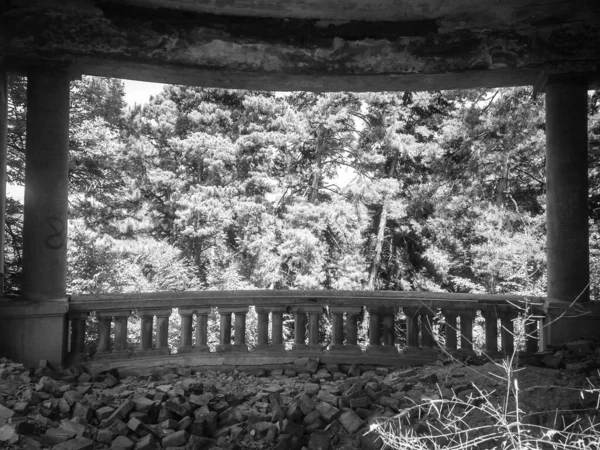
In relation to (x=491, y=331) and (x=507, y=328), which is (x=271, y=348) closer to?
(x=491, y=331)

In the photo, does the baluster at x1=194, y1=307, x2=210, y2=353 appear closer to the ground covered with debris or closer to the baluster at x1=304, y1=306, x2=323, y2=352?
the ground covered with debris

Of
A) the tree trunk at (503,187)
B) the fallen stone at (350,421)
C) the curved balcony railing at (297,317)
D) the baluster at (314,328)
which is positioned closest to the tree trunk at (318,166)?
the tree trunk at (503,187)

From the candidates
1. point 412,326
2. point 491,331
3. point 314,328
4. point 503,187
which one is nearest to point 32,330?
point 314,328

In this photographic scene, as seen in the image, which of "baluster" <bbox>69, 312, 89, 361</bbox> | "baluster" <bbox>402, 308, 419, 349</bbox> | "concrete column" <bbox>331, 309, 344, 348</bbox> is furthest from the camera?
"concrete column" <bbox>331, 309, 344, 348</bbox>

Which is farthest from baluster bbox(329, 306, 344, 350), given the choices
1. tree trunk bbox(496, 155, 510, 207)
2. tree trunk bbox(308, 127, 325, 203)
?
tree trunk bbox(308, 127, 325, 203)

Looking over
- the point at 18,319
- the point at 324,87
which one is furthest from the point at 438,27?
the point at 18,319

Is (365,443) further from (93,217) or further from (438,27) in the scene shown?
(93,217)

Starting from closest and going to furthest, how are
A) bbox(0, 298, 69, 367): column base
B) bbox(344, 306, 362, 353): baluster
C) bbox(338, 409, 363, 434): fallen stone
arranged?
bbox(338, 409, 363, 434): fallen stone → bbox(0, 298, 69, 367): column base → bbox(344, 306, 362, 353): baluster

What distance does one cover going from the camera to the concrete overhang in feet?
20.6

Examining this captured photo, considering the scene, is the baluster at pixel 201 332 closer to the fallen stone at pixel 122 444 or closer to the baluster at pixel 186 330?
the baluster at pixel 186 330

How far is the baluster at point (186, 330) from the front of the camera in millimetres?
6898

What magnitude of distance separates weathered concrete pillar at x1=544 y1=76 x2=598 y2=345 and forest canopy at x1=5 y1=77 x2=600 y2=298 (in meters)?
11.9

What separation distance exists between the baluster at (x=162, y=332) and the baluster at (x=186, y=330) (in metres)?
0.19

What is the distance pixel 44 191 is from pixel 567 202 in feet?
22.9
